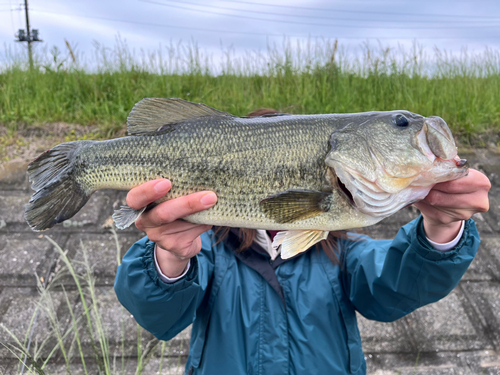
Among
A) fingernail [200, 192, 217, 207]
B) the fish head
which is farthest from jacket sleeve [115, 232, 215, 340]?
the fish head

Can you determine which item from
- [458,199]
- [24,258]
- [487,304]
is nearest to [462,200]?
[458,199]

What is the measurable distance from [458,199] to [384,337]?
241 centimetres

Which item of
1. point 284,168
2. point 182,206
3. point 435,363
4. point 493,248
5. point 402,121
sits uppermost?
point 402,121

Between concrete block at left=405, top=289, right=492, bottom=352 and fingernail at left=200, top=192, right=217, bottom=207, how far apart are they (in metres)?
2.89

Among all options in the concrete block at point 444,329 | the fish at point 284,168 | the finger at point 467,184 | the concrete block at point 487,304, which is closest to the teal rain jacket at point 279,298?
the finger at point 467,184

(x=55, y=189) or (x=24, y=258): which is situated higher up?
(x=55, y=189)

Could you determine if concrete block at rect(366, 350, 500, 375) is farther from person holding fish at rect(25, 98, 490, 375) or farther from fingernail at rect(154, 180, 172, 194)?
fingernail at rect(154, 180, 172, 194)

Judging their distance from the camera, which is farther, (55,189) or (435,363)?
(435,363)

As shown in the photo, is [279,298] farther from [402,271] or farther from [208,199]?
[208,199]

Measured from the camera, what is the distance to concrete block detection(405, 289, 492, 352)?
3.39 metres

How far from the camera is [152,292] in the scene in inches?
74.5

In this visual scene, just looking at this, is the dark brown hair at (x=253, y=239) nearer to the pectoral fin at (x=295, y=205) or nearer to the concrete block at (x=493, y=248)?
the pectoral fin at (x=295, y=205)

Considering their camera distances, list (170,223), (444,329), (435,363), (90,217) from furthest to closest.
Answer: (90,217)
(444,329)
(435,363)
(170,223)

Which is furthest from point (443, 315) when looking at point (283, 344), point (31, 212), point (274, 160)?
point (31, 212)
